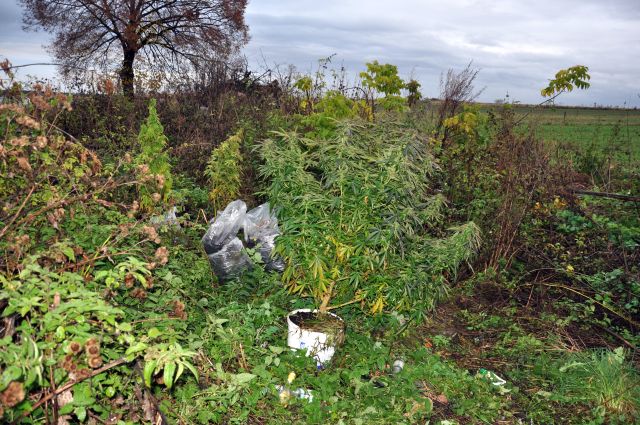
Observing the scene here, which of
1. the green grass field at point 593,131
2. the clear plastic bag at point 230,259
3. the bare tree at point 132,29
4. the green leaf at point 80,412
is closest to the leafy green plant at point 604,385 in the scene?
the clear plastic bag at point 230,259

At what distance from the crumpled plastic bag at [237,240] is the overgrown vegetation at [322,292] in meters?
0.14

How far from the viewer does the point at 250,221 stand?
5.16m

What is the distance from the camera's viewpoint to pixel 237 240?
4.89 m

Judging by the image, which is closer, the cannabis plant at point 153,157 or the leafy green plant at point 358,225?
the leafy green plant at point 358,225

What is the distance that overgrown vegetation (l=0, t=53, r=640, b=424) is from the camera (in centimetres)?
241

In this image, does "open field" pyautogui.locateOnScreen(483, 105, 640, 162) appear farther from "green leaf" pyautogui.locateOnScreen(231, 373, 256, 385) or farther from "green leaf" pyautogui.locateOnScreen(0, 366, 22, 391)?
"green leaf" pyautogui.locateOnScreen(0, 366, 22, 391)

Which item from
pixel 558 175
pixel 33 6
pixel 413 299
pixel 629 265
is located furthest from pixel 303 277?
pixel 33 6

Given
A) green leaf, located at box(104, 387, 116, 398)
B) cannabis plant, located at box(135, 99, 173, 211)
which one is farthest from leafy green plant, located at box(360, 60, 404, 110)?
green leaf, located at box(104, 387, 116, 398)

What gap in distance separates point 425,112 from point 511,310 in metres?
4.66

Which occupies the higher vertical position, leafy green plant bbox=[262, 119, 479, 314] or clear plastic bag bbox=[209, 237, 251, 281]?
leafy green plant bbox=[262, 119, 479, 314]

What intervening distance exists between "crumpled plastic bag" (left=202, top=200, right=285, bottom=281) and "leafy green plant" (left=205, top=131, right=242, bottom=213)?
0.68 meters

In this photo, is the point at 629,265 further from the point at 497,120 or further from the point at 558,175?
the point at 497,120

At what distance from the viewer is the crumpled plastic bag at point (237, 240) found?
4.87m

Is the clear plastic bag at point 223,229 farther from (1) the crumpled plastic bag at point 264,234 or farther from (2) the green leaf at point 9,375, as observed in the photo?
(2) the green leaf at point 9,375
